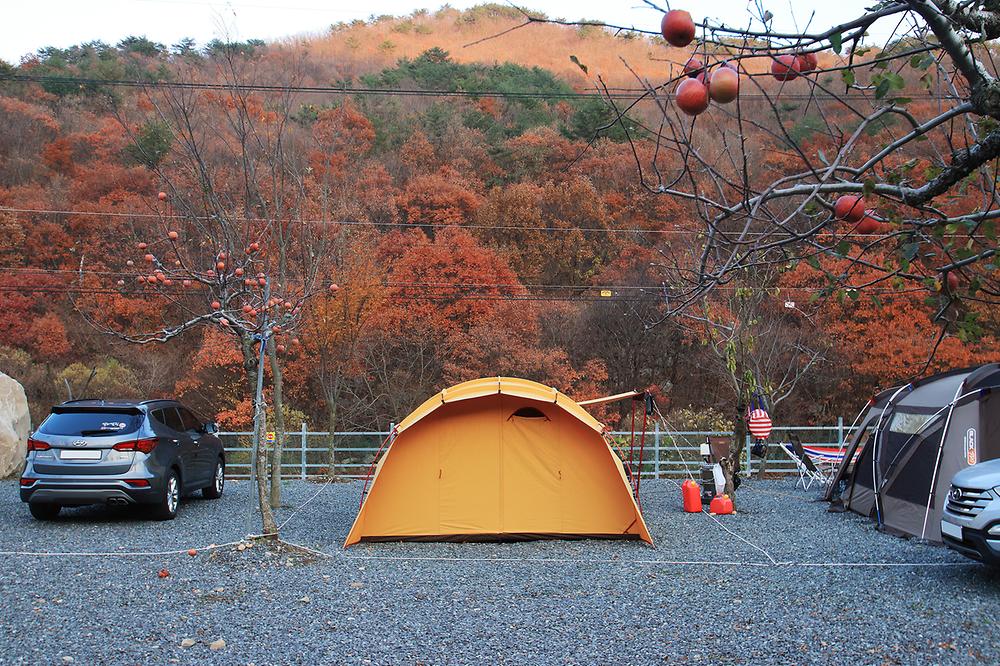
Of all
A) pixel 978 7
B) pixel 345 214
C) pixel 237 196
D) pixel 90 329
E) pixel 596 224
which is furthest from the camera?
pixel 596 224

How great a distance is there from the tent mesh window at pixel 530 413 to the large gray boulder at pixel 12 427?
39.8ft

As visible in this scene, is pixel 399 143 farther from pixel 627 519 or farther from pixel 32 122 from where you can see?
pixel 627 519

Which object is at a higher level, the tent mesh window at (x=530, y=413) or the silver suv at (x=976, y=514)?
the tent mesh window at (x=530, y=413)

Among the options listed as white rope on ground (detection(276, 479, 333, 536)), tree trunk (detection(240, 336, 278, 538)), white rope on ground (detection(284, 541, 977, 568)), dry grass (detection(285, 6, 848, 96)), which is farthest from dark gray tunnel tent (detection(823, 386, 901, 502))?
dry grass (detection(285, 6, 848, 96))

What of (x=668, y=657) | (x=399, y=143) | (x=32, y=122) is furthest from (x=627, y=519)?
(x=32, y=122)

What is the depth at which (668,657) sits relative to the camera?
578cm

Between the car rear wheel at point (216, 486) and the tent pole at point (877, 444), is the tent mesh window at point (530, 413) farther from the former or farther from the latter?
the car rear wheel at point (216, 486)

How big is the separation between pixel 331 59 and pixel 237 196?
167ft

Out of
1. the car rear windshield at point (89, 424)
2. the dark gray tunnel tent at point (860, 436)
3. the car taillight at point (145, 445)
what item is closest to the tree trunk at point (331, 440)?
the car taillight at point (145, 445)

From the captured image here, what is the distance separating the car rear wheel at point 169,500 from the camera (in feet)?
36.4

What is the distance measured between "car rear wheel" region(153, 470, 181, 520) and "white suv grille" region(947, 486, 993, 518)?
889cm

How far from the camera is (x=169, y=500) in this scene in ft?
37.1

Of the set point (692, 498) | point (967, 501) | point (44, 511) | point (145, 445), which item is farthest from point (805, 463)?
point (44, 511)

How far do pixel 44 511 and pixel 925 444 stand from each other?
1106cm
